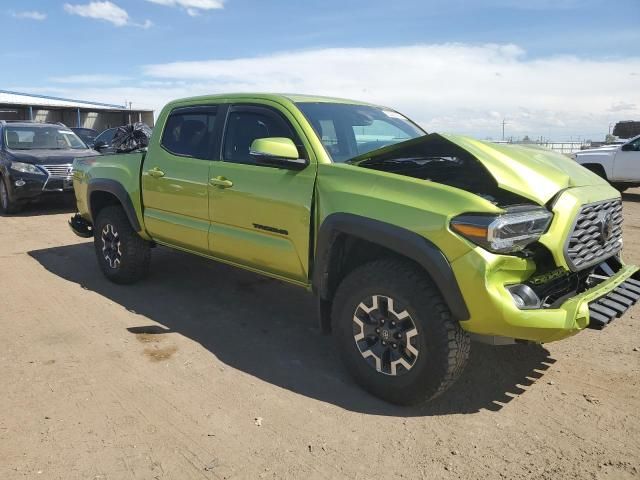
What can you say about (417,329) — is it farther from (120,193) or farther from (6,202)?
(6,202)

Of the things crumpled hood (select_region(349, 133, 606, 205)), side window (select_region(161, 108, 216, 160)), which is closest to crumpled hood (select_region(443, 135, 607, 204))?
crumpled hood (select_region(349, 133, 606, 205))

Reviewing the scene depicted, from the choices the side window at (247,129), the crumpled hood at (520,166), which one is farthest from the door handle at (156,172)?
the crumpled hood at (520,166)

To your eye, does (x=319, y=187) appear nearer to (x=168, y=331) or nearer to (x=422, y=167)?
(x=422, y=167)

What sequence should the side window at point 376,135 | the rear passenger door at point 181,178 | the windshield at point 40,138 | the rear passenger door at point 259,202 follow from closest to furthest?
1. the rear passenger door at point 259,202
2. the side window at point 376,135
3. the rear passenger door at point 181,178
4. the windshield at point 40,138

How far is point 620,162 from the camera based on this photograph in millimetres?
12422

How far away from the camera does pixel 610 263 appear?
3.65 m

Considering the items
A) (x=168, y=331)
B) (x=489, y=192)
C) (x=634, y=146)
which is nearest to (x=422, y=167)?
(x=489, y=192)

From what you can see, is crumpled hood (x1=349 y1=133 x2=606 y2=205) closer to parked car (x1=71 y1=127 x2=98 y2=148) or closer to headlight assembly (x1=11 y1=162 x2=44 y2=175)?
headlight assembly (x1=11 y1=162 x2=44 y2=175)

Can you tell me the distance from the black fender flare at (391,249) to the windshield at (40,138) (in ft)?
30.9

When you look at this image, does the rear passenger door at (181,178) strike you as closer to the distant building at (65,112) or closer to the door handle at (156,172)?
the door handle at (156,172)

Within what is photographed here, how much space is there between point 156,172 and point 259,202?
59.5 inches

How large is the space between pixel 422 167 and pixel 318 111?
1.04m

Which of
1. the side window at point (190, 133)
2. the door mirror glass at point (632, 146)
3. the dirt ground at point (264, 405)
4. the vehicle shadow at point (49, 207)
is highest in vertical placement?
the door mirror glass at point (632, 146)

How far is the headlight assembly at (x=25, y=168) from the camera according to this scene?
9.84 m
